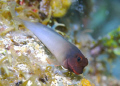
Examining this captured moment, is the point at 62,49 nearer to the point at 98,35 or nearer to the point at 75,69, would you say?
the point at 75,69

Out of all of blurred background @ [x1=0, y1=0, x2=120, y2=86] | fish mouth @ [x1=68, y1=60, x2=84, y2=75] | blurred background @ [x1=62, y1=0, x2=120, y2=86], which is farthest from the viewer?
blurred background @ [x1=62, y1=0, x2=120, y2=86]

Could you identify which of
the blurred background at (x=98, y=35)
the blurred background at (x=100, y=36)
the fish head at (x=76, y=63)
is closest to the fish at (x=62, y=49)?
the fish head at (x=76, y=63)

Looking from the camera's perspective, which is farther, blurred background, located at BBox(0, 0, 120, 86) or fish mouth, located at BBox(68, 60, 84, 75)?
blurred background, located at BBox(0, 0, 120, 86)

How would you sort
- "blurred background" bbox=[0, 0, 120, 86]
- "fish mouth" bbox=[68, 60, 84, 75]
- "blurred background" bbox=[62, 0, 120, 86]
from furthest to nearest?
"blurred background" bbox=[62, 0, 120, 86]
"blurred background" bbox=[0, 0, 120, 86]
"fish mouth" bbox=[68, 60, 84, 75]

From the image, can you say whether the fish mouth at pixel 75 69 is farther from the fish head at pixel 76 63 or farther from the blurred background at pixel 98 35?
the blurred background at pixel 98 35

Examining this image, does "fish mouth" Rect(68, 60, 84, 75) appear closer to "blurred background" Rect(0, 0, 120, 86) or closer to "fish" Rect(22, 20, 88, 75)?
"fish" Rect(22, 20, 88, 75)

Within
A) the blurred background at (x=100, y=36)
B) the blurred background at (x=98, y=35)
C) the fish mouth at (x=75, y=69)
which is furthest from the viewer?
the blurred background at (x=100, y=36)

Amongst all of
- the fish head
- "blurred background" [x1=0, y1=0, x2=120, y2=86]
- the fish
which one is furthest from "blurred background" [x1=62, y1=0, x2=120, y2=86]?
the fish head

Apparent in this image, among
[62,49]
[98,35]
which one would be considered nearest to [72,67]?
[62,49]

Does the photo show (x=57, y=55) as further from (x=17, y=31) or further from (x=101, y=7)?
(x=101, y=7)
